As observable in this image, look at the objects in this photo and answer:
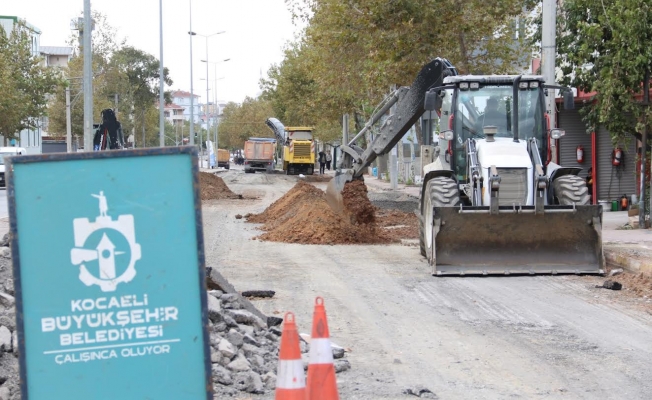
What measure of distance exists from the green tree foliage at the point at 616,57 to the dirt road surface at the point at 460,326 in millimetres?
5319

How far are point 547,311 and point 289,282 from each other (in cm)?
383

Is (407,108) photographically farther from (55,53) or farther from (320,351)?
(55,53)

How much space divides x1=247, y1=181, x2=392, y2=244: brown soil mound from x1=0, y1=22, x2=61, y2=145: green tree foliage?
3557 cm

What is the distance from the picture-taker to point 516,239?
1345 cm

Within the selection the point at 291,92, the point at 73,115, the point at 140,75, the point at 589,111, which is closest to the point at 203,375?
the point at 589,111

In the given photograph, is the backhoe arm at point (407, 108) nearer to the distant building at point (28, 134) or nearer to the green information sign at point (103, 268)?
the green information sign at point (103, 268)

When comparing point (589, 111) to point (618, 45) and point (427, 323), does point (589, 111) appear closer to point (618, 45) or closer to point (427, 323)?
point (618, 45)

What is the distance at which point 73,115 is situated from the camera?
7088 centimetres

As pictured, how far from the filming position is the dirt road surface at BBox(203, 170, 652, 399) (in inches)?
288

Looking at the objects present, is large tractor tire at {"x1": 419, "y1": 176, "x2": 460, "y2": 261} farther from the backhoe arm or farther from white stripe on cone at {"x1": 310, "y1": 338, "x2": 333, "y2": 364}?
white stripe on cone at {"x1": 310, "y1": 338, "x2": 333, "y2": 364}

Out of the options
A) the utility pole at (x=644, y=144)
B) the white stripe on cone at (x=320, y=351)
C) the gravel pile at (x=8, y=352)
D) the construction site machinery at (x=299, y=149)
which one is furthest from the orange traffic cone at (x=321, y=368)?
the construction site machinery at (x=299, y=149)

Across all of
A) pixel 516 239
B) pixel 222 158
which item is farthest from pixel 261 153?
pixel 516 239

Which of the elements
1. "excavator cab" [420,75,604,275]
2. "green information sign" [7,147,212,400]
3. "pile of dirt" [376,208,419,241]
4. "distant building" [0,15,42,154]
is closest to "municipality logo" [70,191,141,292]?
"green information sign" [7,147,212,400]

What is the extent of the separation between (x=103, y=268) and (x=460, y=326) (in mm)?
5668
